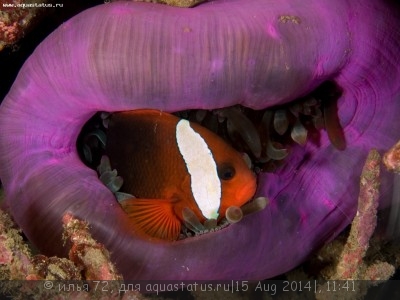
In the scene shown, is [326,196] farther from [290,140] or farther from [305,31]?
[305,31]

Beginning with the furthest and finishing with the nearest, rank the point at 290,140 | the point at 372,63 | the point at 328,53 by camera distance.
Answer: the point at 290,140 → the point at 372,63 → the point at 328,53

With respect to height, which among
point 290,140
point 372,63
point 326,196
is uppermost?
point 372,63

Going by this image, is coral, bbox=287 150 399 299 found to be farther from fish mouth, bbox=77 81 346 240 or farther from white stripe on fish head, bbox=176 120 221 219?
white stripe on fish head, bbox=176 120 221 219

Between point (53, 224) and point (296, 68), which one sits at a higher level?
point (296, 68)

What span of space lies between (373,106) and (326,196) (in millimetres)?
343

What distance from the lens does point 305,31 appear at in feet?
4.35

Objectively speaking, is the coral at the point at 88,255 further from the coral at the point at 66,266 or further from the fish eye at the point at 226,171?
the fish eye at the point at 226,171

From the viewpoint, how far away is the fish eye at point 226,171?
1.60 meters

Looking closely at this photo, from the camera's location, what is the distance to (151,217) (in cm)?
153

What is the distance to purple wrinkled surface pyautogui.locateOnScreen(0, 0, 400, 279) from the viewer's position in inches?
49.5

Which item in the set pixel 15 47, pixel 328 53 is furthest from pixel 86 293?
pixel 15 47
